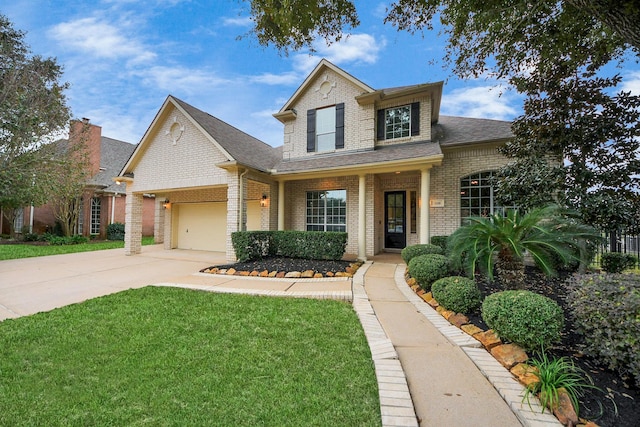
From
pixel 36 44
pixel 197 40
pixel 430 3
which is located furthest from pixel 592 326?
pixel 36 44

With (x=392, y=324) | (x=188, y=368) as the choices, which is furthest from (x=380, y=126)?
(x=188, y=368)

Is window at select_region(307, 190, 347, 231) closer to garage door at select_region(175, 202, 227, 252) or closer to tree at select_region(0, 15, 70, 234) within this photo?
garage door at select_region(175, 202, 227, 252)

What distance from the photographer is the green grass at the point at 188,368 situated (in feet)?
6.86

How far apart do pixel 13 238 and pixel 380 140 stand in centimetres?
2278

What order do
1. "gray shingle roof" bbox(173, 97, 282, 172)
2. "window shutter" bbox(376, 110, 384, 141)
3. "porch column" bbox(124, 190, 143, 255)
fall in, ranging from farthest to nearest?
"porch column" bbox(124, 190, 143, 255) → "window shutter" bbox(376, 110, 384, 141) → "gray shingle roof" bbox(173, 97, 282, 172)

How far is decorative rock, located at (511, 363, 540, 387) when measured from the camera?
233cm

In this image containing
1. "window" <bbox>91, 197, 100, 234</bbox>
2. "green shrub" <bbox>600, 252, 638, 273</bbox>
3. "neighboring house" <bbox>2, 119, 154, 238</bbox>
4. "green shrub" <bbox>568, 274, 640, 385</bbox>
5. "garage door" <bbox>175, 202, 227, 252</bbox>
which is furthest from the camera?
"window" <bbox>91, 197, 100, 234</bbox>

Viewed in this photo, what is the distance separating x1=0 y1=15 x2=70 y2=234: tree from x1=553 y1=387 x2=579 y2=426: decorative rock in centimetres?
1542

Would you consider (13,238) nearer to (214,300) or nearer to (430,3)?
(214,300)

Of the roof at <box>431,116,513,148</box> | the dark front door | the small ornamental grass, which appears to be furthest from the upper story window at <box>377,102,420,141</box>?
the small ornamental grass

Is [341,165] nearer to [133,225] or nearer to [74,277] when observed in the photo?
[74,277]

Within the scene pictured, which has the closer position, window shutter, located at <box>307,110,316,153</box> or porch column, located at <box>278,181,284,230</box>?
porch column, located at <box>278,181,284,230</box>

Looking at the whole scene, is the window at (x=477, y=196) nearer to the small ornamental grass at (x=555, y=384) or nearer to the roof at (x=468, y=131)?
the roof at (x=468, y=131)

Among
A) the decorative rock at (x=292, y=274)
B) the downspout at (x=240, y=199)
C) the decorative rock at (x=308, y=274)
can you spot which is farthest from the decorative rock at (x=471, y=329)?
the downspout at (x=240, y=199)
